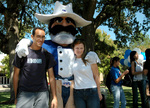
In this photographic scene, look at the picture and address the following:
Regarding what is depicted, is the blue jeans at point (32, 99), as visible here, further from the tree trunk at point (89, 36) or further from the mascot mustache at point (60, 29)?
the tree trunk at point (89, 36)

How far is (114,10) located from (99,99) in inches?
300

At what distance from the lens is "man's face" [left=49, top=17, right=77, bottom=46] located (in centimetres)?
324

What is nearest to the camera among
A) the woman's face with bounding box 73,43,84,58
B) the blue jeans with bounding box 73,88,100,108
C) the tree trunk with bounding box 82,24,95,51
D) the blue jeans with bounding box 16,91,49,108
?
the blue jeans with bounding box 16,91,49,108

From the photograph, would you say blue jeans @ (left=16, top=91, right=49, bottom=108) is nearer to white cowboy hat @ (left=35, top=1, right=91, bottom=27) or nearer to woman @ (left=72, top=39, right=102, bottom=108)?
woman @ (left=72, top=39, right=102, bottom=108)

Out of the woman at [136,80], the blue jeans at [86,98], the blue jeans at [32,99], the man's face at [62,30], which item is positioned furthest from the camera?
the woman at [136,80]

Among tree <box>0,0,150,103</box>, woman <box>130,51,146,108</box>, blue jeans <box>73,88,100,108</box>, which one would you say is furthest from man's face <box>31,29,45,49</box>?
tree <box>0,0,150,103</box>

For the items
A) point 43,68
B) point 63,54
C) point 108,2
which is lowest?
point 43,68

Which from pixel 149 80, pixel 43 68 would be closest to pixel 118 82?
pixel 149 80

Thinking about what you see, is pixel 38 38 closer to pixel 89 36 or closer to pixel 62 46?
pixel 62 46

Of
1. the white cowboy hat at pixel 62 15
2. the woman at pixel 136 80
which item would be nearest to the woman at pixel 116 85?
the woman at pixel 136 80

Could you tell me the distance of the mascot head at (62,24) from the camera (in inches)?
128

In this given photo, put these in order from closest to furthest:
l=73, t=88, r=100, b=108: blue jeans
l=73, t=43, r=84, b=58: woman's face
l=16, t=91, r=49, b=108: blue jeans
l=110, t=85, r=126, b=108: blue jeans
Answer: l=16, t=91, r=49, b=108: blue jeans → l=73, t=88, r=100, b=108: blue jeans → l=73, t=43, r=84, b=58: woman's face → l=110, t=85, r=126, b=108: blue jeans

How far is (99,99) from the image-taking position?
303 cm

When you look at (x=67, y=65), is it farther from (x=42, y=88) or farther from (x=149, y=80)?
(x=149, y=80)
